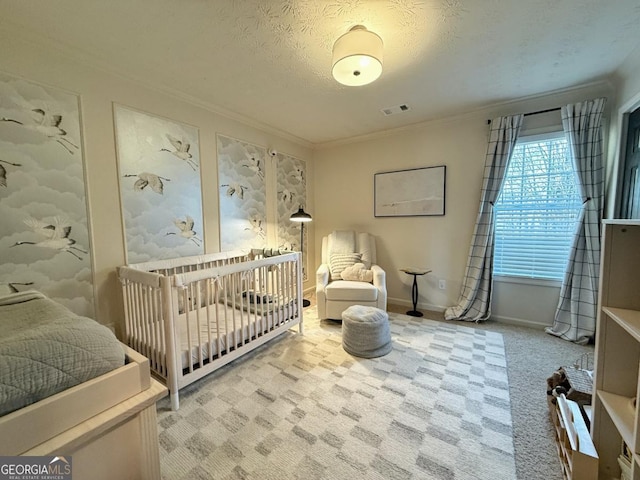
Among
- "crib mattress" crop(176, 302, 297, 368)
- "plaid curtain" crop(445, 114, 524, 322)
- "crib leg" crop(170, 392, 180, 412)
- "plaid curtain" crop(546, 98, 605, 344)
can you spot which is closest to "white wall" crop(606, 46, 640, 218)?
"plaid curtain" crop(546, 98, 605, 344)

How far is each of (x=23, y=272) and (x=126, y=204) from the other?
76 cm

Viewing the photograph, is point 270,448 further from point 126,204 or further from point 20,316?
point 126,204

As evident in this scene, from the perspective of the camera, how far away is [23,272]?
173 cm

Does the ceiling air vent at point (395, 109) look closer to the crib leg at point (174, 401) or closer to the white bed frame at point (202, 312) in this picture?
the white bed frame at point (202, 312)

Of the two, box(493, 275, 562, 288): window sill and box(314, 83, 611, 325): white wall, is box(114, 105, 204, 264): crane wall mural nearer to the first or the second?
box(314, 83, 611, 325): white wall

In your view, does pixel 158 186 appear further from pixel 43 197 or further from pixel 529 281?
pixel 529 281

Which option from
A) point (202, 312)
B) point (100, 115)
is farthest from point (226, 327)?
point (100, 115)

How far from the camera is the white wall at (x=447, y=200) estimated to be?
2.89 m

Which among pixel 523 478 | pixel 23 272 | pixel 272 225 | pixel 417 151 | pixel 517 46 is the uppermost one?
pixel 517 46

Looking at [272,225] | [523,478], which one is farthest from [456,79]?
[523,478]

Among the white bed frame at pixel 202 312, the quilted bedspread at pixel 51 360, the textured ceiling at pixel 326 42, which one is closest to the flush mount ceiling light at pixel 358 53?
the textured ceiling at pixel 326 42

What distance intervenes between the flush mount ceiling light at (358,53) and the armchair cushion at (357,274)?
2.13 metres

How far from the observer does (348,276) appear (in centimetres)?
327

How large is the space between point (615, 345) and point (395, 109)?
2649 millimetres
